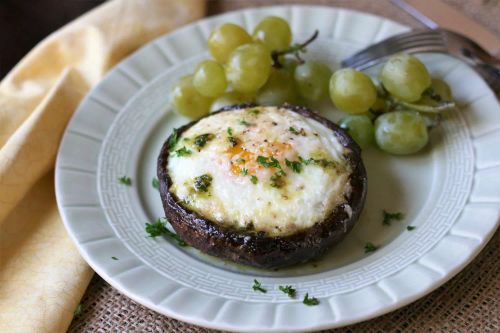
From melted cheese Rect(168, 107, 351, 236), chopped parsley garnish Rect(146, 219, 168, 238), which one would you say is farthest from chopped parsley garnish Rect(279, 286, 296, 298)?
chopped parsley garnish Rect(146, 219, 168, 238)

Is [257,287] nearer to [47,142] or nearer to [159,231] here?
[159,231]

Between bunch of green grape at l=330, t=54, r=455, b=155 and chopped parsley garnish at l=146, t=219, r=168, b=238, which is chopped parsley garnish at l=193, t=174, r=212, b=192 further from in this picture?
bunch of green grape at l=330, t=54, r=455, b=155

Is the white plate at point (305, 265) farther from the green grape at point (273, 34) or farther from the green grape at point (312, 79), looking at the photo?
the green grape at point (273, 34)

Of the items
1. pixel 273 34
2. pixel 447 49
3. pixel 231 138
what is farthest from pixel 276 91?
pixel 447 49

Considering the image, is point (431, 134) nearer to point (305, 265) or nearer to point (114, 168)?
point (305, 265)

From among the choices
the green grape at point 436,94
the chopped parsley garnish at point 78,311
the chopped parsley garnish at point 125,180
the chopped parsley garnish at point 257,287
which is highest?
the green grape at point 436,94

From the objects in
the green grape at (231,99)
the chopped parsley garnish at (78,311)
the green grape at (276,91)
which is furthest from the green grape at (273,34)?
the chopped parsley garnish at (78,311)
